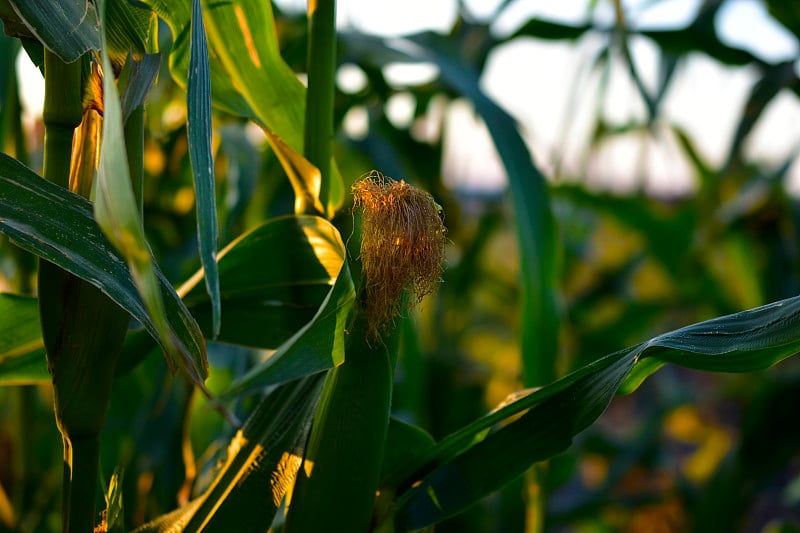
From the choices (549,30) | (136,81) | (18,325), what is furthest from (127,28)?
(549,30)

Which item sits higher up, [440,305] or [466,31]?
[466,31]

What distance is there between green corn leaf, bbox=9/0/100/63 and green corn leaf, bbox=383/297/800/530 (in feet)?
0.55

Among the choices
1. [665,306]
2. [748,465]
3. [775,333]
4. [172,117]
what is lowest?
[748,465]

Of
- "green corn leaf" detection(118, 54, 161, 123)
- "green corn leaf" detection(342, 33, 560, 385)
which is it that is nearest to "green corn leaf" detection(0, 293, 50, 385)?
"green corn leaf" detection(118, 54, 161, 123)

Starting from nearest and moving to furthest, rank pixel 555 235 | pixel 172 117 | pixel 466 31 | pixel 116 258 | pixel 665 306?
pixel 116 258
pixel 555 235
pixel 466 31
pixel 172 117
pixel 665 306

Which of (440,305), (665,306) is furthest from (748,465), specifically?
(440,305)

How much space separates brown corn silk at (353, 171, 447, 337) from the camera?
0.72 ft

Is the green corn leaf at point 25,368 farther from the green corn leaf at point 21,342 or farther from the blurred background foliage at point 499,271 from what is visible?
the blurred background foliage at point 499,271

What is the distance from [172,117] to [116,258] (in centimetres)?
70

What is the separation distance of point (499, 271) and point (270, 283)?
1.04 metres

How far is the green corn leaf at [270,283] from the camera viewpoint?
0.26m

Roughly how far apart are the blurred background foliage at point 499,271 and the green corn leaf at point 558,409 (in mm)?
91

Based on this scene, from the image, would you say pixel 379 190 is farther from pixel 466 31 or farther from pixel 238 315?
pixel 466 31

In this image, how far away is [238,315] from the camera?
29 cm
